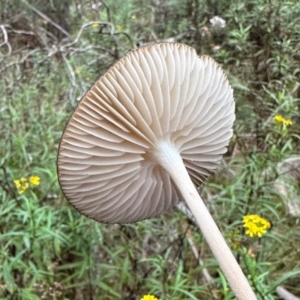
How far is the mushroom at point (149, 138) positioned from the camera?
1.07 m

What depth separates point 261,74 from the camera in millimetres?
3041

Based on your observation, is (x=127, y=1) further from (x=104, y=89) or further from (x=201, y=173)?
(x=104, y=89)

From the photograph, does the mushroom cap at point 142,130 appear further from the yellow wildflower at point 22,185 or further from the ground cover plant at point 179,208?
the yellow wildflower at point 22,185

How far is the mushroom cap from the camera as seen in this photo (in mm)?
1074

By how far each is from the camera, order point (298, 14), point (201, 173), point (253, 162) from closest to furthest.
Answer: point (201, 173) → point (253, 162) → point (298, 14)

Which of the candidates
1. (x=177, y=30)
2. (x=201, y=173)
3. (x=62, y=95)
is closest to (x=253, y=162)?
(x=201, y=173)

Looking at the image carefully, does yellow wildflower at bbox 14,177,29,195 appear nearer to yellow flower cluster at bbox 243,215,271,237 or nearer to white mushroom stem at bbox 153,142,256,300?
white mushroom stem at bbox 153,142,256,300

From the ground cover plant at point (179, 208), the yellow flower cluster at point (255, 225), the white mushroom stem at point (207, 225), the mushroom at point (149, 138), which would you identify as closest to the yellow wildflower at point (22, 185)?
the ground cover plant at point (179, 208)

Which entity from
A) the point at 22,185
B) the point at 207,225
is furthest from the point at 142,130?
the point at 22,185

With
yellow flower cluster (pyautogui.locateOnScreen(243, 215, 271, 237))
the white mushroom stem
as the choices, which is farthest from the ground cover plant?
the white mushroom stem

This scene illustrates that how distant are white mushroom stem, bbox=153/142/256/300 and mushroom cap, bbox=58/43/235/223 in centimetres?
4

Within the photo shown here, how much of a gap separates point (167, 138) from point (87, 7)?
381 centimetres

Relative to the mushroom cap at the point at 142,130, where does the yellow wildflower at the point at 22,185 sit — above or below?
below

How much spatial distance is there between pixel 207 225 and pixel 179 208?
36.7 inches
